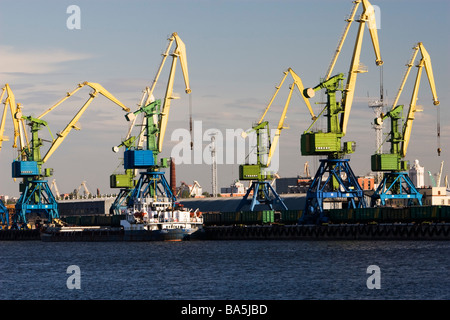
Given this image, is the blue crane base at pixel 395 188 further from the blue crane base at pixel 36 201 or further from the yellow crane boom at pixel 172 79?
the blue crane base at pixel 36 201

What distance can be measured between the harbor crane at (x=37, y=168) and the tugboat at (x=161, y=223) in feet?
117

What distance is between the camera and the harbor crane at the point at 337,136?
127062 mm

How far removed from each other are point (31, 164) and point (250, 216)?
1669 inches

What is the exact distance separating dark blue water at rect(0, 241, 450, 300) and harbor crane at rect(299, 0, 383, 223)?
16.2 meters

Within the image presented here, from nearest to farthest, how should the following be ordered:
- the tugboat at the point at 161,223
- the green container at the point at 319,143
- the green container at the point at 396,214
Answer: the green container at the point at 396,214 → the green container at the point at 319,143 → the tugboat at the point at 161,223

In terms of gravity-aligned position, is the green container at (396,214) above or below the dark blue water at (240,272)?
above

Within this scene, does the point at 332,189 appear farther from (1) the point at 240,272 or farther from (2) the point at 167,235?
(1) the point at 240,272

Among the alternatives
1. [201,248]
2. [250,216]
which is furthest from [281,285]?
[250,216]

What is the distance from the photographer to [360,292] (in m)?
64.4

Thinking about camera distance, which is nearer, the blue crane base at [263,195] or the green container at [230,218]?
the green container at [230,218]

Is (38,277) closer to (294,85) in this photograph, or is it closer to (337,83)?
(337,83)

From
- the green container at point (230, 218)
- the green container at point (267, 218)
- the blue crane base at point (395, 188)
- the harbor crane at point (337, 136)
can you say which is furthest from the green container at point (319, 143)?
the green container at point (230, 218)

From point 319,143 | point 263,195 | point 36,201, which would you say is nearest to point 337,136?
point 319,143

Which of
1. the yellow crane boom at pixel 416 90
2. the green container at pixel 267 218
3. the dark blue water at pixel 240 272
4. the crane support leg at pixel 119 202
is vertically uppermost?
the yellow crane boom at pixel 416 90
